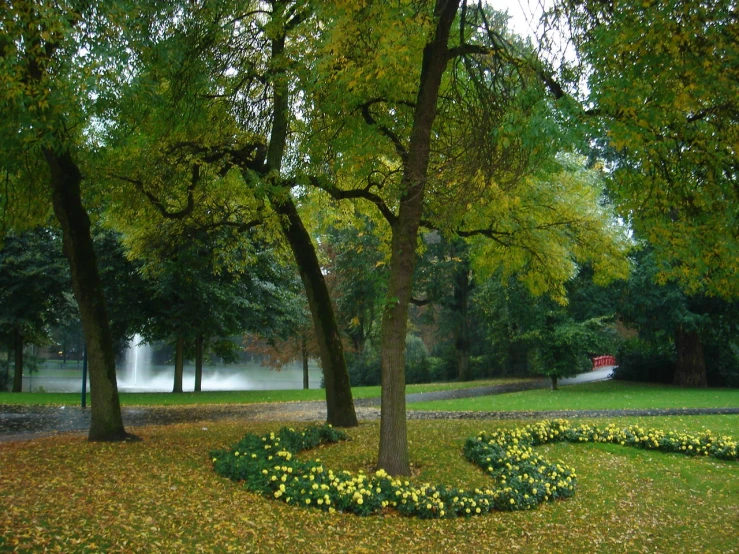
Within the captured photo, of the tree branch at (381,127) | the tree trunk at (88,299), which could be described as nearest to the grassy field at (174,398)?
the tree trunk at (88,299)

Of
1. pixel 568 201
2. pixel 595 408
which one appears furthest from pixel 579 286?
pixel 568 201

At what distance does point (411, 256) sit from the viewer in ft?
27.9

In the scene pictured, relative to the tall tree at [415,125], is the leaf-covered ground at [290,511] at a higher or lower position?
lower

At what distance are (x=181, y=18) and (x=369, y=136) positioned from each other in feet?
11.5

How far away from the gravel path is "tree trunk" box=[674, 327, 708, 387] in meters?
11.1

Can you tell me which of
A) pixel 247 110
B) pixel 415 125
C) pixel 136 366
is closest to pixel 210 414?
pixel 247 110

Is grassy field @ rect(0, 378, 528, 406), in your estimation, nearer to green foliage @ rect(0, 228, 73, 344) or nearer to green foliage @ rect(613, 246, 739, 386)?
green foliage @ rect(0, 228, 73, 344)

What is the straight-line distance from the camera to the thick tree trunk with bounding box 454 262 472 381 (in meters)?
36.7

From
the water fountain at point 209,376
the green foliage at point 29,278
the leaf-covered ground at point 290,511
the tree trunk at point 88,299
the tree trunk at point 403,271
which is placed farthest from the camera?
the water fountain at point 209,376

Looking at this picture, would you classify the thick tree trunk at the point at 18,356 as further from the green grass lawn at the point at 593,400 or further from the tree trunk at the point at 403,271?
the tree trunk at the point at 403,271

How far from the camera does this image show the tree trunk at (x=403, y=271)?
8352 mm

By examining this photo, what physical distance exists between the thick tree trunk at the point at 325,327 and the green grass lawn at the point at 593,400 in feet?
23.0

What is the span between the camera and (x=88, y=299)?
10031mm

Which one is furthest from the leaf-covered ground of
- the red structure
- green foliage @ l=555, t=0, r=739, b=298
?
the red structure
